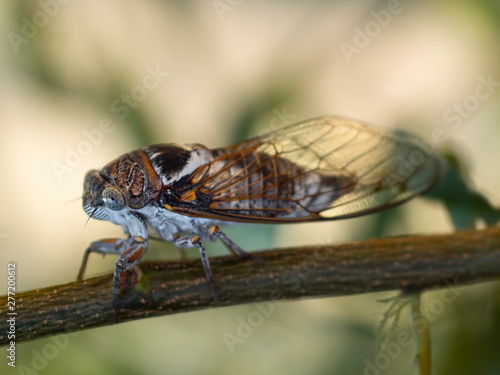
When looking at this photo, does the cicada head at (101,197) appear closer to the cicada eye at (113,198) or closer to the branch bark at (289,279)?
the cicada eye at (113,198)

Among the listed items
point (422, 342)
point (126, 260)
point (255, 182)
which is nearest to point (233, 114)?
point (255, 182)

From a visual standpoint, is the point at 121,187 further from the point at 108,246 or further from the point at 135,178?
the point at 108,246

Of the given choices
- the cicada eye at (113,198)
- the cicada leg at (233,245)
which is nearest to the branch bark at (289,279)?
the cicada leg at (233,245)

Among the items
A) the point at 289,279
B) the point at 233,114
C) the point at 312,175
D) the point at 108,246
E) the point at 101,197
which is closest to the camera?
the point at 289,279

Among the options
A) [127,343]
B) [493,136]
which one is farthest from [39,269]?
[493,136]

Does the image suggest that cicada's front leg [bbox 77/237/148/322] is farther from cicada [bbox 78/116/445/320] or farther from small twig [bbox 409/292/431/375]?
small twig [bbox 409/292/431/375]

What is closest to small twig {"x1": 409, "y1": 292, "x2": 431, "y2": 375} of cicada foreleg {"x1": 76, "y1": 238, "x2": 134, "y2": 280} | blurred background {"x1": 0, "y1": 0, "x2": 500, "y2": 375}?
blurred background {"x1": 0, "y1": 0, "x2": 500, "y2": 375}
